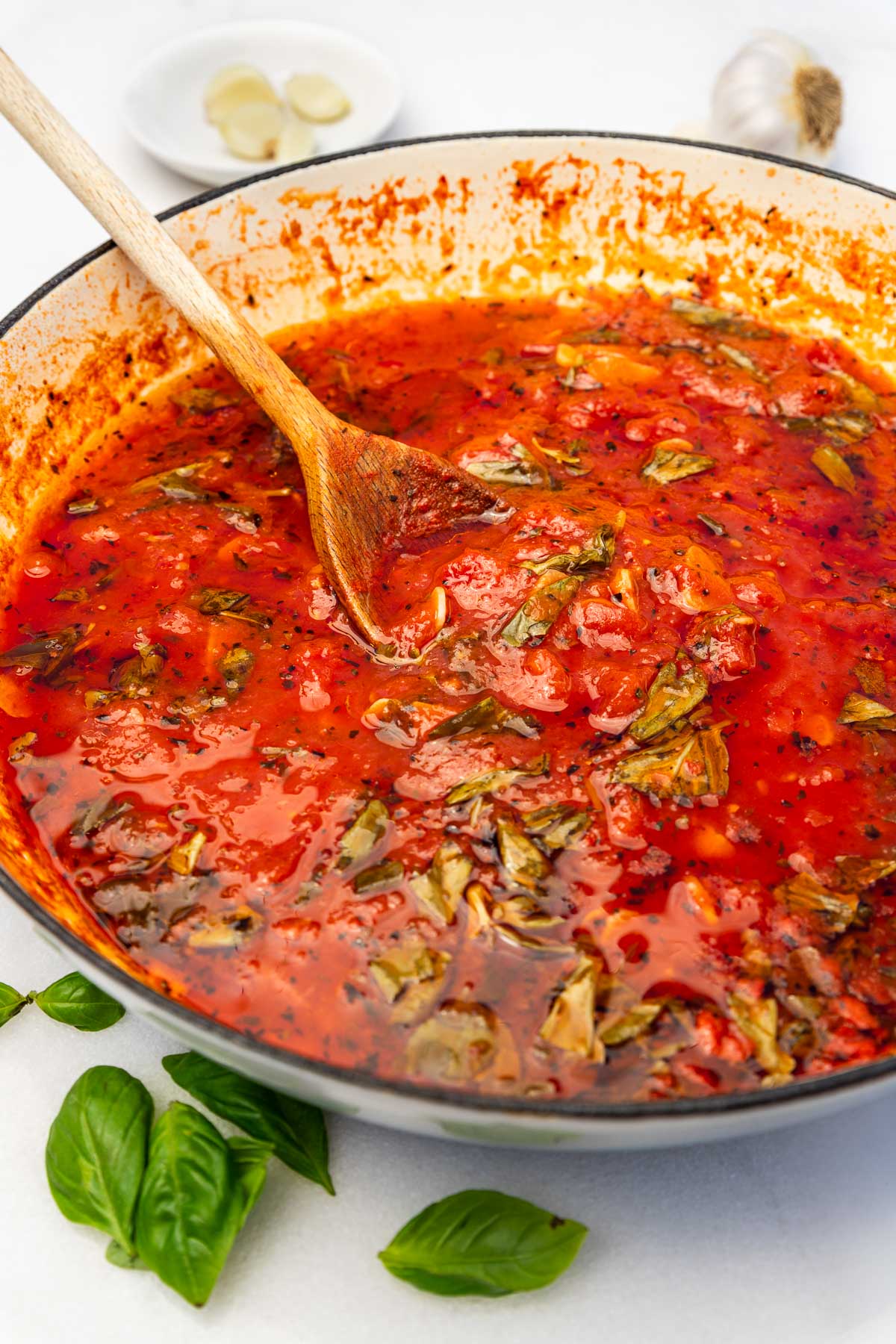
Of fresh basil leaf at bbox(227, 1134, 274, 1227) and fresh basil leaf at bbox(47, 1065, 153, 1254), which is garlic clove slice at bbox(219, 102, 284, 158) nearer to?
fresh basil leaf at bbox(47, 1065, 153, 1254)

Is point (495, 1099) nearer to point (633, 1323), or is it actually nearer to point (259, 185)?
point (633, 1323)

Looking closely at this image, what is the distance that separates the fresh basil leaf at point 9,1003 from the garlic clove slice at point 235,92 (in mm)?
3714

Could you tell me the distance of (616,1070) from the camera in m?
2.53

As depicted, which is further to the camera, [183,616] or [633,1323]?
[183,616]

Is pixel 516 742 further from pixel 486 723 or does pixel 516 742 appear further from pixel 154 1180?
pixel 154 1180

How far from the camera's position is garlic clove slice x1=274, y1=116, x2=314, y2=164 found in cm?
511

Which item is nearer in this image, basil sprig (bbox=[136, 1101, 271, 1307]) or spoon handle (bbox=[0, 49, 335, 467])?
basil sprig (bbox=[136, 1101, 271, 1307])

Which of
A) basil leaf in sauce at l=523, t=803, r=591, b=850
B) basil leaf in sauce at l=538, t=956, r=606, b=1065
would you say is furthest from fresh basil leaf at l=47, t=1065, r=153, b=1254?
basil leaf in sauce at l=523, t=803, r=591, b=850

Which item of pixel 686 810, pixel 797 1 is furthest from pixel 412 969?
pixel 797 1

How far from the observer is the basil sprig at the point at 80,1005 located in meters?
2.94

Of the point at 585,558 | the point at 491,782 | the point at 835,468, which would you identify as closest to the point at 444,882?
the point at 491,782

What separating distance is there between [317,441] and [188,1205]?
2007 millimetres

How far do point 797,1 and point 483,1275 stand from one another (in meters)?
5.67

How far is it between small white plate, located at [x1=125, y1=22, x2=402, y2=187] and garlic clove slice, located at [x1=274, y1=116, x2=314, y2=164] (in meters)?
0.05
